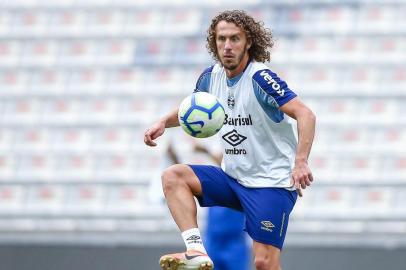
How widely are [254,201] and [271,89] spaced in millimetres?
791

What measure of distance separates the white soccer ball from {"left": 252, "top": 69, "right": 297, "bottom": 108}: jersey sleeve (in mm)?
313

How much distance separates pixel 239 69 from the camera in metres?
7.18

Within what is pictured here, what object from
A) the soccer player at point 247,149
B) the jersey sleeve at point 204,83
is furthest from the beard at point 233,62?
the jersey sleeve at point 204,83

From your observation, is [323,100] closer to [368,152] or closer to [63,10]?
[368,152]

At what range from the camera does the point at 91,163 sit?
504 inches

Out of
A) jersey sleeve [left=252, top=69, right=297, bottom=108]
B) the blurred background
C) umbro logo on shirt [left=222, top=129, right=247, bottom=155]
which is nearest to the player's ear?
jersey sleeve [left=252, top=69, right=297, bottom=108]

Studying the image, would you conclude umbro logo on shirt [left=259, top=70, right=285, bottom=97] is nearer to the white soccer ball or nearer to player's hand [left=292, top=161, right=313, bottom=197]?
the white soccer ball

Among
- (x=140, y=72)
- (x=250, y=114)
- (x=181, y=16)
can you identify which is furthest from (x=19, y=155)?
(x=250, y=114)

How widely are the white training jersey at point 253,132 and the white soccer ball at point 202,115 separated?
0.28 metres

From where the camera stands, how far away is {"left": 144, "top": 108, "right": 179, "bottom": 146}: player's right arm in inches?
281

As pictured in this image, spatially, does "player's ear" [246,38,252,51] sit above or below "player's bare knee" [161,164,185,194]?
above

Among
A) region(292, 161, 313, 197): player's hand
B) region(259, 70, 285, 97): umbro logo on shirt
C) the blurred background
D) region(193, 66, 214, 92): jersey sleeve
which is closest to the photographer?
region(292, 161, 313, 197): player's hand

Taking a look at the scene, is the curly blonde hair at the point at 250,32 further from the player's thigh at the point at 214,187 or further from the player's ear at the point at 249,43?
the player's thigh at the point at 214,187

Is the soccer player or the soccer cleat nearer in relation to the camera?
the soccer cleat
